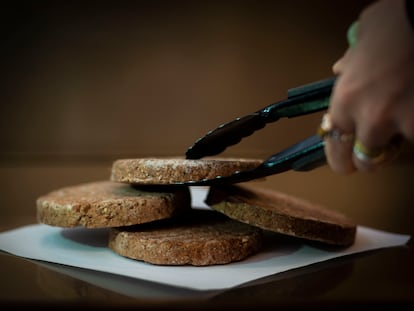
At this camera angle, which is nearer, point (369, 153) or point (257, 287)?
point (369, 153)

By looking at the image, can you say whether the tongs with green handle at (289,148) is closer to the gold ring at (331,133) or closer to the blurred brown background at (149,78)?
the gold ring at (331,133)

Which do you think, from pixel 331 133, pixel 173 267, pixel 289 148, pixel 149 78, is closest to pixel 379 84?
pixel 331 133

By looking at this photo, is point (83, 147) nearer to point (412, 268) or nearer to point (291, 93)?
point (291, 93)

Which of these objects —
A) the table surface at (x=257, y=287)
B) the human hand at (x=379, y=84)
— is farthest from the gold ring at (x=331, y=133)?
the table surface at (x=257, y=287)

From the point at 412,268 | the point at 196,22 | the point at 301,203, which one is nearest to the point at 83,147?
the point at 196,22

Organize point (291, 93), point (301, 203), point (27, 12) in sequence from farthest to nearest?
point (27, 12)
point (301, 203)
point (291, 93)

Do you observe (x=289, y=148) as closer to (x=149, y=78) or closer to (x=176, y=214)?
(x=176, y=214)
